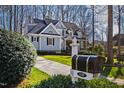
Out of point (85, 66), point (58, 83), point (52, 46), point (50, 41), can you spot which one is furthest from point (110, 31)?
point (85, 66)

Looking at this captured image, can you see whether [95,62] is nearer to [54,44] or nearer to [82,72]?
[82,72]

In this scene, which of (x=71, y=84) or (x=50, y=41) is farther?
(x=50, y=41)

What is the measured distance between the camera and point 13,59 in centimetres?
719

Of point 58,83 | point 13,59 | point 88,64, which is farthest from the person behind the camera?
point 13,59

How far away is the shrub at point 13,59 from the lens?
7137 mm

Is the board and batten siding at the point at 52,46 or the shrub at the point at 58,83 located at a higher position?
the board and batten siding at the point at 52,46

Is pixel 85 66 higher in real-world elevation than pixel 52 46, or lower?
higher

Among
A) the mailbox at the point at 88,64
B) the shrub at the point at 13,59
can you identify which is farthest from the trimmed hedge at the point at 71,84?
→ the shrub at the point at 13,59

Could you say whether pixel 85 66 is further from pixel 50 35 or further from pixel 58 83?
pixel 50 35

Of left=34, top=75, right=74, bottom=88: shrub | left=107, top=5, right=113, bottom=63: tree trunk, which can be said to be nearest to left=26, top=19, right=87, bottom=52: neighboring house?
left=107, top=5, right=113, bottom=63: tree trunk

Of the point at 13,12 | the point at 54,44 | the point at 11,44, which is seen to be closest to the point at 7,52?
the point at 11,44

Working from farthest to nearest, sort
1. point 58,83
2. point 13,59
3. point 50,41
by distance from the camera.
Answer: point 50,41 → point 13,59 → point 58,83

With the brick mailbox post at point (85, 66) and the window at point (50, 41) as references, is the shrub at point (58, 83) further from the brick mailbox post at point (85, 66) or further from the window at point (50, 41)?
the window at point (50, 41)

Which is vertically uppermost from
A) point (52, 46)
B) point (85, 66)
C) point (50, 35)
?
point (50, 35)
